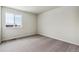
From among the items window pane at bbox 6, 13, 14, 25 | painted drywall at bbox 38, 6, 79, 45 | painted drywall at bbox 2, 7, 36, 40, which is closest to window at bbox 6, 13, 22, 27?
window pane at bbox 6, 13, 14, 25

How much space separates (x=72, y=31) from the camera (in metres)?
3.47

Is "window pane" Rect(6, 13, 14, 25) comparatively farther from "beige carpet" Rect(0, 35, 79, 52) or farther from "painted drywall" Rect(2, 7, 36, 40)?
"beige carpet" Rect(0, 35, 79, 52)

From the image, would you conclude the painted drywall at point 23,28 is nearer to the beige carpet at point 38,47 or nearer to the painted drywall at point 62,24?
the beige carpet at point 38,47

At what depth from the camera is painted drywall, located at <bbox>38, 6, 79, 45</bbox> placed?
3.34 metres

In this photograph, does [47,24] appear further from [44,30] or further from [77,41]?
[77,41]

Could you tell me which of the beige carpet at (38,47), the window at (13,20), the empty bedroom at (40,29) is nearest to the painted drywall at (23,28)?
the empty bedroom at (40,29)

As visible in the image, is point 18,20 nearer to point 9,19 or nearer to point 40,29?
point 9,19

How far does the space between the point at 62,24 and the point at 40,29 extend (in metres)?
2.61

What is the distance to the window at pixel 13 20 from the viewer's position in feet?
14.2

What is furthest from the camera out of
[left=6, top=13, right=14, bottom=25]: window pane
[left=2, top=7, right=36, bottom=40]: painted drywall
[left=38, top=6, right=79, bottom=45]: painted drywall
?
[left=6, top=13, right=14, bottom=25]: window pane

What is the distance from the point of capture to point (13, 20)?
15.4 feet

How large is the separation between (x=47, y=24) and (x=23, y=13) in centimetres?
215

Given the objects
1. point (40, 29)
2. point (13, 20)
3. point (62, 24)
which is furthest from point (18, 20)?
point (62, 24)
